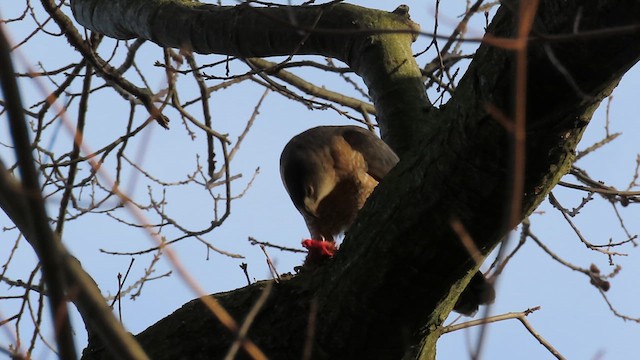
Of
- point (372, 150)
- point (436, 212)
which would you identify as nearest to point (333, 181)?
point (372, 150)

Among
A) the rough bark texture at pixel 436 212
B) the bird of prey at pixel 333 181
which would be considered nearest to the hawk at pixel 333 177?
the bird of prey at pixel 333 181

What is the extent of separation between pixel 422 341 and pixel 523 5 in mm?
1589

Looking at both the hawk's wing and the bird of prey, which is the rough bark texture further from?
the bird of prey

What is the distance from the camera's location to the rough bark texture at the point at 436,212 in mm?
2264

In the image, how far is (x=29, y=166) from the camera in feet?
4.34

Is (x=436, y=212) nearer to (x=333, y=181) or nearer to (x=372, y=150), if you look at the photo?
(x=372, y=150)

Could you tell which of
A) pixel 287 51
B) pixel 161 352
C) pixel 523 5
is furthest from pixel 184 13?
pixel 523 5

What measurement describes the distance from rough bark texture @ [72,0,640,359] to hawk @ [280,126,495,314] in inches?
71.9

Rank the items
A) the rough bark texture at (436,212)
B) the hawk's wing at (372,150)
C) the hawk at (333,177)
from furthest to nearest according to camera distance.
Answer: the hawk at (333,177) < the hawk's wing at (372,150) < the rough bark texture at (436,212)

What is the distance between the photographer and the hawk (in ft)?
16.2

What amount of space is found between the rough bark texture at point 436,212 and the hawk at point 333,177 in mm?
1825

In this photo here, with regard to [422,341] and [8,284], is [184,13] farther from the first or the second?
[422,341]

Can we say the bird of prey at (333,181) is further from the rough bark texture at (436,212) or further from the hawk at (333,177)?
the rough bark texture at (436,212)

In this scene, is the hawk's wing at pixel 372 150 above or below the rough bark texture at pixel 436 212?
above
